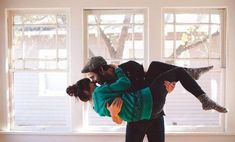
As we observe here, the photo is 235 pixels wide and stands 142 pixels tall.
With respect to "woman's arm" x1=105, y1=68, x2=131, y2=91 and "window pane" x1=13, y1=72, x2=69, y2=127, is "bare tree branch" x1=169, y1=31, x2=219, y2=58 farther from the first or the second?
"woman's arm" x1=105, y1=68, x2=131, y2=91

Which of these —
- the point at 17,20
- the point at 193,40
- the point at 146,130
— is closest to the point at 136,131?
the point at 146,130

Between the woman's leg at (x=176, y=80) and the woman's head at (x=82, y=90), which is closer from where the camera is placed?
the woman's leg at (x=176, y=80)

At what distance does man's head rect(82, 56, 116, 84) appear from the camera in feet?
9.41

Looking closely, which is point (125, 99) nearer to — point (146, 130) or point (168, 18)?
point (146, 130)

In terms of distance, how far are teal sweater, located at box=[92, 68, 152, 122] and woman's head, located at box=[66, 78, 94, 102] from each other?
0.14 metres

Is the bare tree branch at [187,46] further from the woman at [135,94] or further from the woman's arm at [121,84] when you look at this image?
the woman's arm at [121,84]

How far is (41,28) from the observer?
180 inches

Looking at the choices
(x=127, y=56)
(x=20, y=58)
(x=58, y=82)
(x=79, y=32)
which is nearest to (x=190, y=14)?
(x=127, y=56)

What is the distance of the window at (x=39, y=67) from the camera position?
4559mm

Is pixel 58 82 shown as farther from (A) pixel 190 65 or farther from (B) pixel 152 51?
(A) pixel 190 65

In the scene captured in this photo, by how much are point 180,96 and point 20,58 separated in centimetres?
209

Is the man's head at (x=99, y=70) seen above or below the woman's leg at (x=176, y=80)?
above

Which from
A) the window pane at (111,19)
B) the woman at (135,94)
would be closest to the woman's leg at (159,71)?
the woman at (135,94)

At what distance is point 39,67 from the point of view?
4.59 metres
